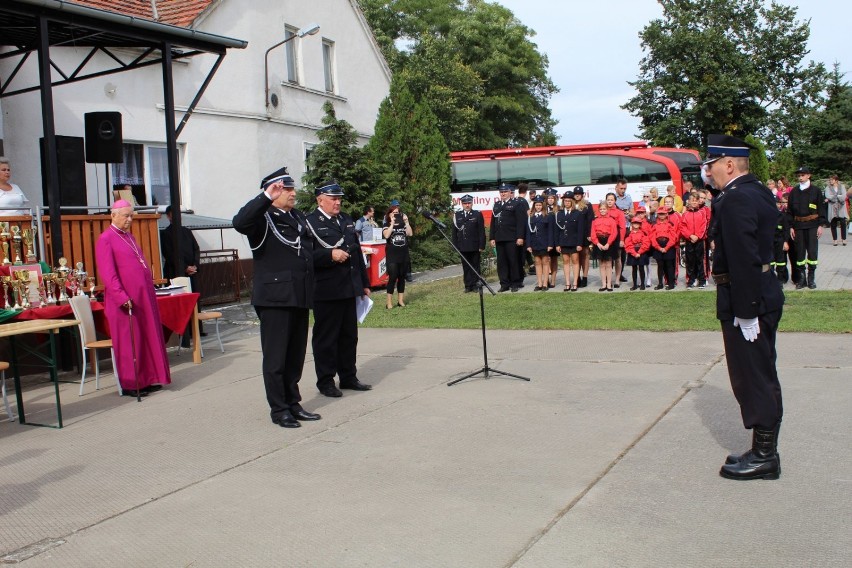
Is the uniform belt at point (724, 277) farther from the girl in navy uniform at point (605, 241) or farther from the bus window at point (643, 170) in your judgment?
the bus window at point (643, 170)

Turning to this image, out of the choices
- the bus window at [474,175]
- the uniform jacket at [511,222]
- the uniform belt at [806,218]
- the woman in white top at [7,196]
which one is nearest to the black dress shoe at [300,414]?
the woman in white top at [7,196]

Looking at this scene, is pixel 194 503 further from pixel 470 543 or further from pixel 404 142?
pixel 404 142

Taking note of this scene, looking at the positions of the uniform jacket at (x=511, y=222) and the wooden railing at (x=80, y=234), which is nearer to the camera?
the wooden railing at (x=80, y=234)

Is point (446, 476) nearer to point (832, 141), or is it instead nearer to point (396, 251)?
point (396, 251)

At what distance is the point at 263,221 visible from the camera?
652cm

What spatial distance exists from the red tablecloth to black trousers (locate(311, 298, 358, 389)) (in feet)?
8.10

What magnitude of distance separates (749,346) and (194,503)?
3.42m

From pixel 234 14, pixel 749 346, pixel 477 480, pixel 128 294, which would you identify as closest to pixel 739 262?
pixel 749 346

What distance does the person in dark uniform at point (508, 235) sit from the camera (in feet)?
52.8

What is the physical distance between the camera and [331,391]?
7.79 meters

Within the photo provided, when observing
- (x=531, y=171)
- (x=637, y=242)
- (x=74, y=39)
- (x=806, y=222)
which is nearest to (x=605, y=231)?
(x=637, y=242)

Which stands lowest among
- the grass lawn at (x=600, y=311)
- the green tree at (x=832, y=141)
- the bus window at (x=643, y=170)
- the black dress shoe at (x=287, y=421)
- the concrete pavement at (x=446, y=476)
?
the concrete pavement at (x=446, y=476)

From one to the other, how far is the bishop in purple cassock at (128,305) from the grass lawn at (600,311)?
4614mm

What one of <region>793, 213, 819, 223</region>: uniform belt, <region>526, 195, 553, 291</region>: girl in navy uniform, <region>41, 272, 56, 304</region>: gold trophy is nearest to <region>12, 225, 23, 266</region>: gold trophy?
<region>41, 272, 56, 304</region>: gold trophy
